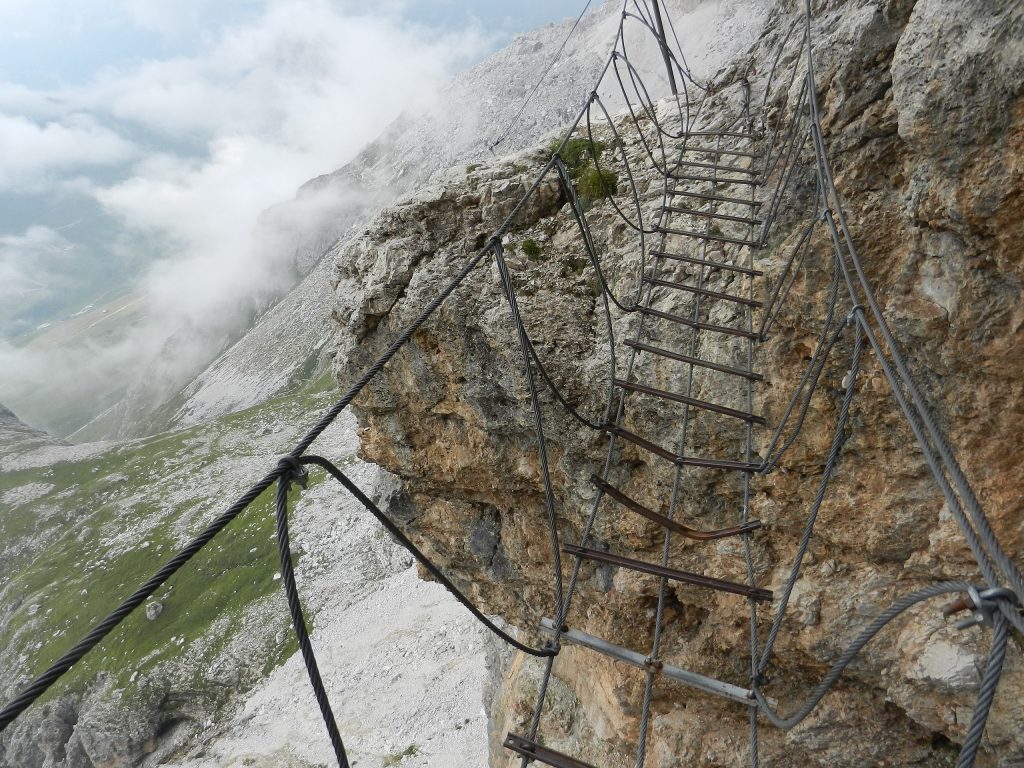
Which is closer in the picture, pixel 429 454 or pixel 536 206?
pixel 536 206

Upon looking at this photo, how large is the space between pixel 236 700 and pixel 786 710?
1902 inches

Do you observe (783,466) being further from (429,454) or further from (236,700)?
(236,700)

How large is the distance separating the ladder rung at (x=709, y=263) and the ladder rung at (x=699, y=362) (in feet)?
3.39

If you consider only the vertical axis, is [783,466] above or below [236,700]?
above

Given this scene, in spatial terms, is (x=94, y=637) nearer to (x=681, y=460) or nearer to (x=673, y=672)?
(x=673, y=672)

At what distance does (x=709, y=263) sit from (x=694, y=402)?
1765 mm

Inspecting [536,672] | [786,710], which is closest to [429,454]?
[786,710]

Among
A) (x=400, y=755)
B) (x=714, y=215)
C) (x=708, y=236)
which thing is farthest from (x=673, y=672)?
(x=400, y=755)

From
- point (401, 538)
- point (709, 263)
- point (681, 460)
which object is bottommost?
point (681, 460)

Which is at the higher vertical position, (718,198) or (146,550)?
(146,550)

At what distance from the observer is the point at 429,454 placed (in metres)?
8.50

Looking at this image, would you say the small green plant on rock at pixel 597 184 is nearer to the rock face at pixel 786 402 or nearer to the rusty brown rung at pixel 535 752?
the rock face at pixel 786 402

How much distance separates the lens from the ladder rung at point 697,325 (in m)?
6.02

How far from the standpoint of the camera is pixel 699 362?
6023 millimetres
